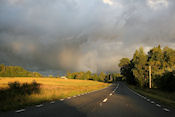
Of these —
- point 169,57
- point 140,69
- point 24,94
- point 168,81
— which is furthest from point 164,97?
point 140,69

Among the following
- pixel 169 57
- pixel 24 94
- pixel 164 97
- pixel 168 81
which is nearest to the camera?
pixel 24 94

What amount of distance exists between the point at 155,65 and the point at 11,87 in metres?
43.2

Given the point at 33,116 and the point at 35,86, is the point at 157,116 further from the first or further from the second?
the point at 35,86

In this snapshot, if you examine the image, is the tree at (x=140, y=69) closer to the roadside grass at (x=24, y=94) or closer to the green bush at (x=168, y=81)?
the green bush at (x=168, y=81)

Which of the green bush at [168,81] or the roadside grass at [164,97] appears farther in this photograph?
the green bush at [168,81]

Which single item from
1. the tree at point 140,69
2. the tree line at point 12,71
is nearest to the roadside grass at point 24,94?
the tree at point 140,69

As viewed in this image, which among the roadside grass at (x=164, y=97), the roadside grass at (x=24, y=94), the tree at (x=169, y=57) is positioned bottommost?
the roadside grass at (x=164, y=97)

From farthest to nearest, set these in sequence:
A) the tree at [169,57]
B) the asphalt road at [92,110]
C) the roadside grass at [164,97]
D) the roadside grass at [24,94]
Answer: the tree at [169,57]
the roadside grass at [164,97]
the roadside grass at [24,94]
the asphalt road at [92,110]

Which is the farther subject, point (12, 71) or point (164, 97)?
point (12, 71)

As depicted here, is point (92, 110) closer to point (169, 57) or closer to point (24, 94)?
point (24, 94)

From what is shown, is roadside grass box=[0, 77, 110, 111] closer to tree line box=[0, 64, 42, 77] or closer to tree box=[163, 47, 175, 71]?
tree box=[163, 47, 175, 71]

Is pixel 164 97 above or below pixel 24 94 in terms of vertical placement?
below

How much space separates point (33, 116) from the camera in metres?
5.86

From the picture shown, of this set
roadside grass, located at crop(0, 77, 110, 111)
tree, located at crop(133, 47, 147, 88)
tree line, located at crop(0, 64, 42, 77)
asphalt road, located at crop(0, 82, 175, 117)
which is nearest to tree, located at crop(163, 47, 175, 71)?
tree, located at crop(133, 47, 147, 88)
